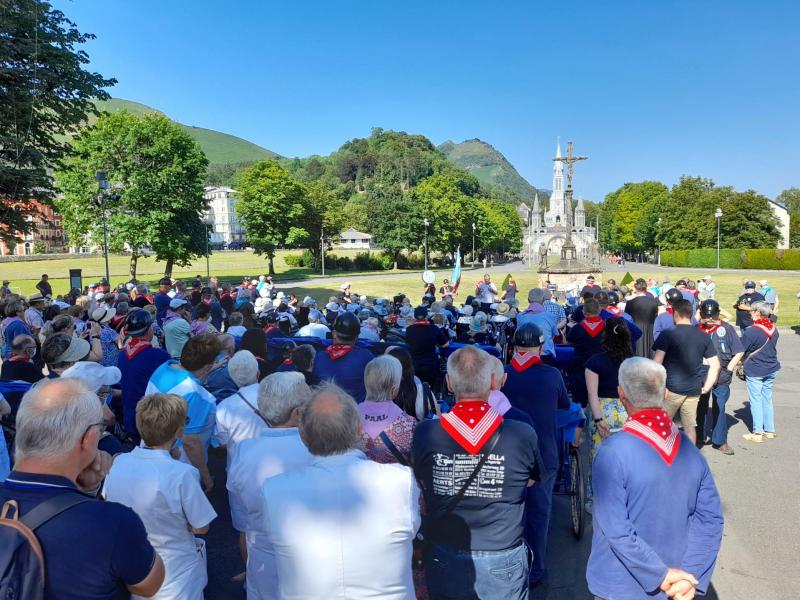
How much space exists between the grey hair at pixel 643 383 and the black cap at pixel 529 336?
56.6 inches

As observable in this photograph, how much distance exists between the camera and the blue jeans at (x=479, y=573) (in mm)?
3002

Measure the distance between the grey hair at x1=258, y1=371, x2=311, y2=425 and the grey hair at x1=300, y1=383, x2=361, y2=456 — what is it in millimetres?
756

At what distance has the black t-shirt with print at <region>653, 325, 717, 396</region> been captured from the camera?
6.24 meters

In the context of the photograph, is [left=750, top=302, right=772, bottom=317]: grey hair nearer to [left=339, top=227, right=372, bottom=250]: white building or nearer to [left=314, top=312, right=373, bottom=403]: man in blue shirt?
[left=314, top=312, right=373, bottom=403]: man in blue shirt

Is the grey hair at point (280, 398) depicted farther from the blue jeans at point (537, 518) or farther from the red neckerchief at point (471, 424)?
the blue jeans at point (537, 518)

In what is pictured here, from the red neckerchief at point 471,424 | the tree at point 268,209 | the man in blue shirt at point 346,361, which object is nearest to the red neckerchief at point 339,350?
the man in blue shirt at point 346,361

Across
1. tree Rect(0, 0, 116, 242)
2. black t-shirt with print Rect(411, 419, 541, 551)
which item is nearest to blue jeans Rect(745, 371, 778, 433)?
black t-shirt with print Rect(411, 419, 541, 551)

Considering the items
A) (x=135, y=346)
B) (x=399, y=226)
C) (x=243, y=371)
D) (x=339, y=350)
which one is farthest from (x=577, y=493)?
(x=399, y=226)

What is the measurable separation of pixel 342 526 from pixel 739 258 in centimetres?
6837

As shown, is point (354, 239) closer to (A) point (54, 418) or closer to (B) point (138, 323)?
(B) point (138, 323)

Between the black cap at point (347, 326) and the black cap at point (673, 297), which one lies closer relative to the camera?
the black cap at point (347, 326)

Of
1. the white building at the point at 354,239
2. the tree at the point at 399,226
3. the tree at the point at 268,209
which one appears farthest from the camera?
the white building at the point at 354,239

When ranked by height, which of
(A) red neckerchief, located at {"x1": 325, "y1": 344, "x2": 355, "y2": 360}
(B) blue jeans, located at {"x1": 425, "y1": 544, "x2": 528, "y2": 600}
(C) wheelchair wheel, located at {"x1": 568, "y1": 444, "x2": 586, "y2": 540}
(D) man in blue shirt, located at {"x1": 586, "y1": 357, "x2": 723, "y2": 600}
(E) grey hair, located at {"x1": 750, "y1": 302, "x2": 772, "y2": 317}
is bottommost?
(C) wheelchair wheel, located at {"x1": 568, "y1": 444, "x2": 586, "y2": 540}

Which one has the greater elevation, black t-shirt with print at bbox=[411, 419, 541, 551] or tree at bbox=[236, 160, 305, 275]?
tree at bbox=[236, 160, 305, 275]
